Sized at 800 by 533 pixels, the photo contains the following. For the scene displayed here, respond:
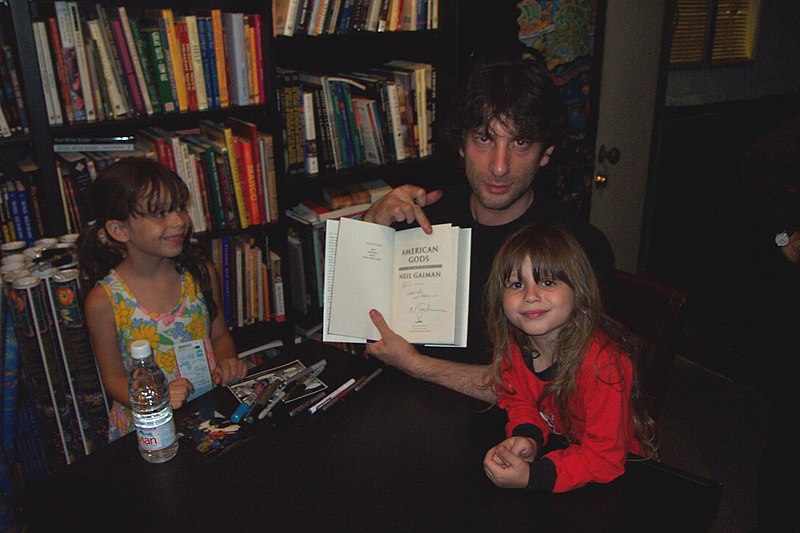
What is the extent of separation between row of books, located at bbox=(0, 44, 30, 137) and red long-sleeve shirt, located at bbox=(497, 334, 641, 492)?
162 cm

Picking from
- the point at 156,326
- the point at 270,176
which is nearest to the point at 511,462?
the point at 156,326

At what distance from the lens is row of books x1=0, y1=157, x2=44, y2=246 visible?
190 cm

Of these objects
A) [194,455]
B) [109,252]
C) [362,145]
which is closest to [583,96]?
[362,145]

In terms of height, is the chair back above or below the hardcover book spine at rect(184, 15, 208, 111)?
below

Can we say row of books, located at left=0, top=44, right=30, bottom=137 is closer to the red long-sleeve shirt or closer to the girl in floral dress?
the girl in floral dress

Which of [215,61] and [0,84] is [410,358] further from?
[0,84]

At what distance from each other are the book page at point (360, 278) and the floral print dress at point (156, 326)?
501 millimetres

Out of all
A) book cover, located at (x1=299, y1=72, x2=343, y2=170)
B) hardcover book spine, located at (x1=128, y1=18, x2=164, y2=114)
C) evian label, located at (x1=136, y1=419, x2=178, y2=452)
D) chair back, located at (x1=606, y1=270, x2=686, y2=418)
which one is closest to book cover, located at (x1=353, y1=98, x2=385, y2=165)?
book cover, located at (x1=299, y1=72, x2=343, y2=170)

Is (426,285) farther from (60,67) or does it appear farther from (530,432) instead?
(60,67)

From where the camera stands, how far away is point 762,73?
523 cm

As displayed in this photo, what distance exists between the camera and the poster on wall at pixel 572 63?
2566mm

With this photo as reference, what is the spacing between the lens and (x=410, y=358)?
56.0 inches

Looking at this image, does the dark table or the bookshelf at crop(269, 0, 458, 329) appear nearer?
the dark table

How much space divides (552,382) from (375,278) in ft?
1.47
